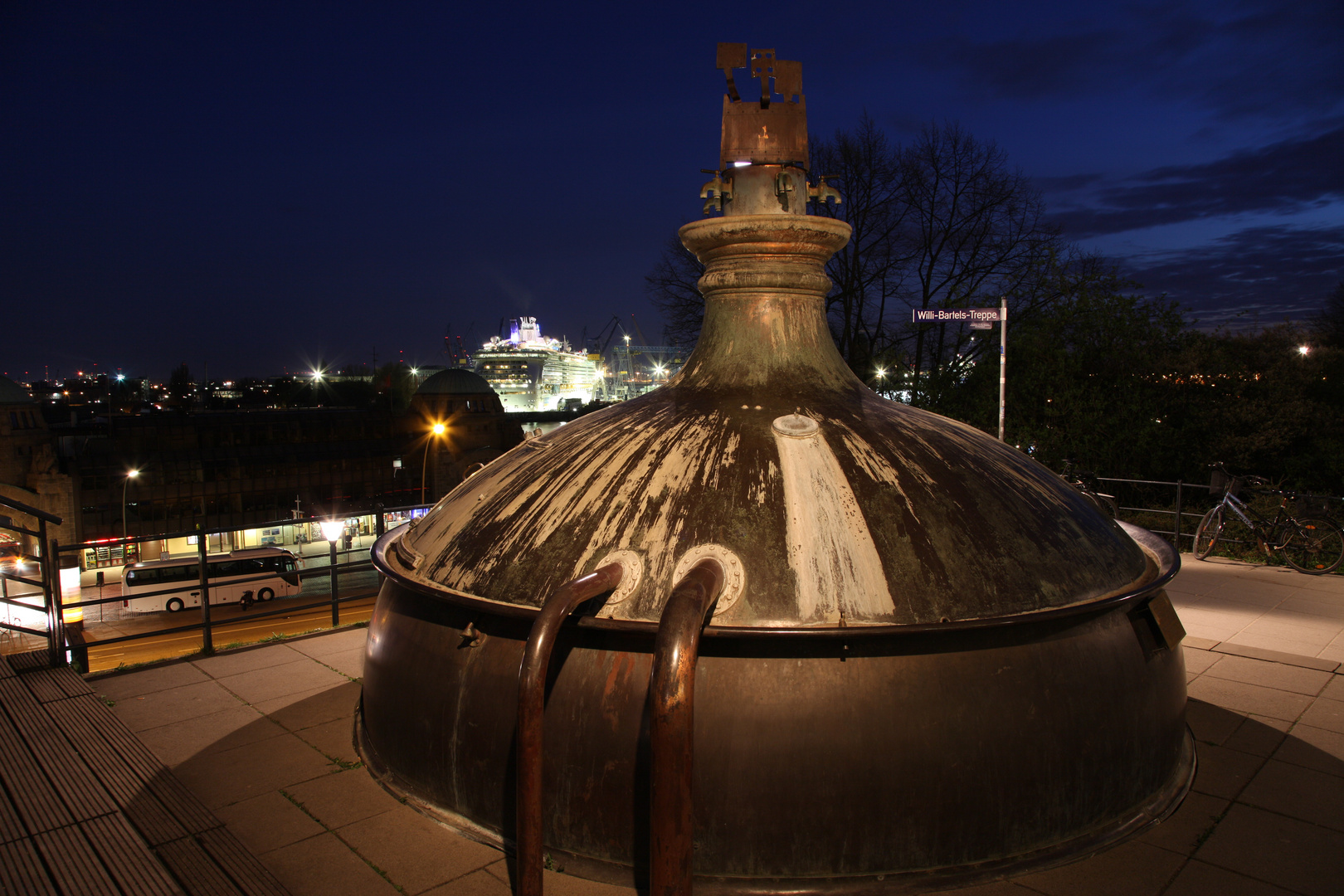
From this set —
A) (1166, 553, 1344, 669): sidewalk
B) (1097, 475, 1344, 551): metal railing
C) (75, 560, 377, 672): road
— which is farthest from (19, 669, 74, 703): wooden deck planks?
(1097, 475, 1344, 551): metal railing

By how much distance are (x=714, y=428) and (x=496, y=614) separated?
164 centimetres

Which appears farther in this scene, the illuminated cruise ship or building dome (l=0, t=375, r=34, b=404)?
the illuminated cruise ship

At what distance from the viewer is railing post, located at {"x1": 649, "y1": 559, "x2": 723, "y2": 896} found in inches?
128

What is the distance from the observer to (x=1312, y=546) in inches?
491

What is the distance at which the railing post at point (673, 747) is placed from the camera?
10.7ft

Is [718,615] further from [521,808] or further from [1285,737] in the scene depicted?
[1285,737]

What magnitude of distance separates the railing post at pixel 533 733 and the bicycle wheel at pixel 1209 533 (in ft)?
43.9

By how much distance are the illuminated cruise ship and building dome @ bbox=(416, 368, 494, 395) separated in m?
93.2

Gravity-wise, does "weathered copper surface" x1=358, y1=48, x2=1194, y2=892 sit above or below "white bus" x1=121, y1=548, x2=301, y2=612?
above

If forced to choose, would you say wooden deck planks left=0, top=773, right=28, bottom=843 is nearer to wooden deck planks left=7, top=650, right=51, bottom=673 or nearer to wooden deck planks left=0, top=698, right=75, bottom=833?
wooden deck planks left=0, top=698, right=75, bottom=833

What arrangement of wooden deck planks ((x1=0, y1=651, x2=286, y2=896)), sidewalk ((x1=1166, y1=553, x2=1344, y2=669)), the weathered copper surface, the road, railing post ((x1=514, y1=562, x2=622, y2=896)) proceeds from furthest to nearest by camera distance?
1. the road
2. sidewalk ((x1=1166, y1=553, x2=1344, y2=669))
3. wooden deck planks ((x1=0, y1=651, x2=286, y2=896))
4. the weathered copper surface
5. railing post ((x1=514, y1=562, x2=622, y2=896))

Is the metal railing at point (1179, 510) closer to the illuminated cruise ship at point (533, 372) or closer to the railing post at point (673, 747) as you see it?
the railing post at point (673, 747)

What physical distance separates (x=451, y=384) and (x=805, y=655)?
69.2m

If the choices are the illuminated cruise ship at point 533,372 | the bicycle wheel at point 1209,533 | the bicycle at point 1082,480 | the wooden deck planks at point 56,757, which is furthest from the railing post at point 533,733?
the illuminated cruise ship at point 533,372
